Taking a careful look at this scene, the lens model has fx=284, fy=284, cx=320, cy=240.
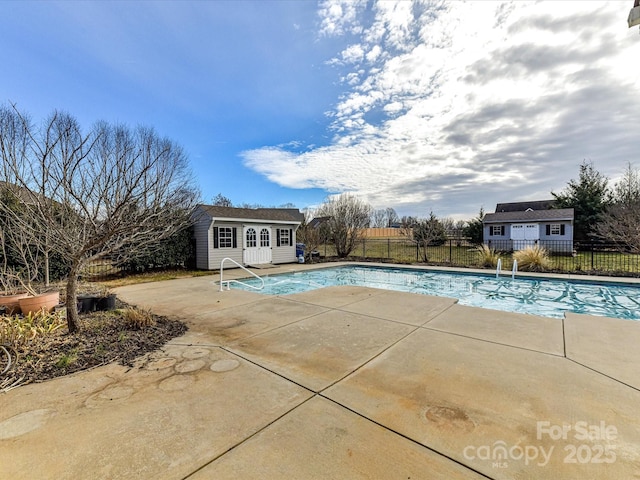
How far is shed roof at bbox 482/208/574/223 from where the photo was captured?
19.8m

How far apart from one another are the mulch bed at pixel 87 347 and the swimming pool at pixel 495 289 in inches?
152

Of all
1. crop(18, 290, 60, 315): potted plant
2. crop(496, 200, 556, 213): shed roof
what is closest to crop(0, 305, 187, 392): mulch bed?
crop(18, 290, 60, 315): potted plant

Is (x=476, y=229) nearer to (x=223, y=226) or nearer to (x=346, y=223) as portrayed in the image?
(x=346, y=223)

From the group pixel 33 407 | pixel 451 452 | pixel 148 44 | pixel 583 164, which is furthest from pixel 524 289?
pixel 583 164

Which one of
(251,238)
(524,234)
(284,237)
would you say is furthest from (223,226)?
(524,234)

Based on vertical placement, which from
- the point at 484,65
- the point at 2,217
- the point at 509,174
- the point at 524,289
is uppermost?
the point at 484,65

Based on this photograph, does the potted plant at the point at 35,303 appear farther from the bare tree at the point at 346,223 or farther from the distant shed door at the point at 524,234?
the distant shed door at the point at 524,234

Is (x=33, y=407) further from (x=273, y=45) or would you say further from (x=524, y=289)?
(x=524, y=289)

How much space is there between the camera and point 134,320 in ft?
14.6

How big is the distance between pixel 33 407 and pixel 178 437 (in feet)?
4.92

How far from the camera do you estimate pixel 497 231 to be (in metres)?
22.7

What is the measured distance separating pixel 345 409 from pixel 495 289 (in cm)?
845

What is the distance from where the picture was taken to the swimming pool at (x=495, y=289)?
273 inches

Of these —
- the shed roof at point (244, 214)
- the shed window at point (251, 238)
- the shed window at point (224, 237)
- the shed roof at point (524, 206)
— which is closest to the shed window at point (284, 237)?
the shed roof at point (244, 214)
